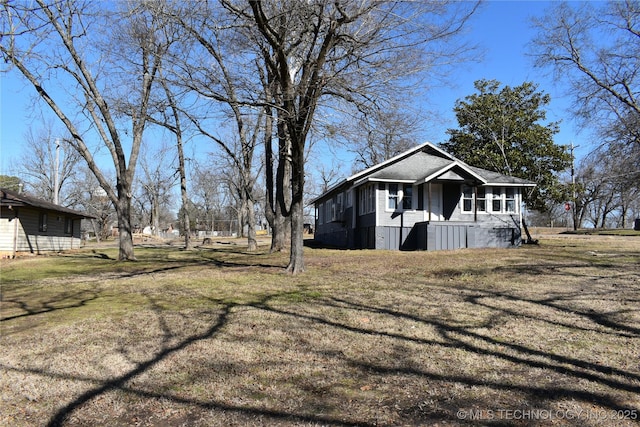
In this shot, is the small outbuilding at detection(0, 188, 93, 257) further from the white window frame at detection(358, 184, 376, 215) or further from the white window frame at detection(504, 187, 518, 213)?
the white window frame at detection(504, 187, 518, 213)

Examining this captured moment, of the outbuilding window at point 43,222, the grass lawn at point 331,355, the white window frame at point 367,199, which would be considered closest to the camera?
the grass lawn at point 331,355

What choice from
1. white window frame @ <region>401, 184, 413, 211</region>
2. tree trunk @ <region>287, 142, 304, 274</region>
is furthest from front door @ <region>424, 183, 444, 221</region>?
tree trunk @ <region>287, 142, 304, 274</region>

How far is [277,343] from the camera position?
5.36 m

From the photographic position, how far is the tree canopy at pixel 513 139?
28875 mm

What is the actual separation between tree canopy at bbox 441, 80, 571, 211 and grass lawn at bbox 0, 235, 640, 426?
20966 millimetres

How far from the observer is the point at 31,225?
2386cm

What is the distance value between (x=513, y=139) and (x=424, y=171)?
11.0 m

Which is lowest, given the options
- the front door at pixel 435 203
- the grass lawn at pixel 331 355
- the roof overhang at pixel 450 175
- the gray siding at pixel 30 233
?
the grass lawn at pixel 331 355

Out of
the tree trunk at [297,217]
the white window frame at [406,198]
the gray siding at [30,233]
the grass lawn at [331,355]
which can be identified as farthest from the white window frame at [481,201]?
the gray siding at [30,233]

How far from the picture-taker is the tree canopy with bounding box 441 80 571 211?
2888 centimetres

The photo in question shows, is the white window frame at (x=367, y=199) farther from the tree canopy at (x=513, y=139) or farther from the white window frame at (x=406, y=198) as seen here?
the tree canopy at (x=513, y=139)

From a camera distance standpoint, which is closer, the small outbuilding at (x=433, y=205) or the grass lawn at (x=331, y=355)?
the grass lawn at (x=331, y=355)

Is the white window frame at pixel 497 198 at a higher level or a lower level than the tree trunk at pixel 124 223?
higher

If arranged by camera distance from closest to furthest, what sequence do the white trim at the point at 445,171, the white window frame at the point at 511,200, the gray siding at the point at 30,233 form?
the white trim at the point at 445,171
the gray siding at the point at 30,233
the white window frame at the point at 511,200
